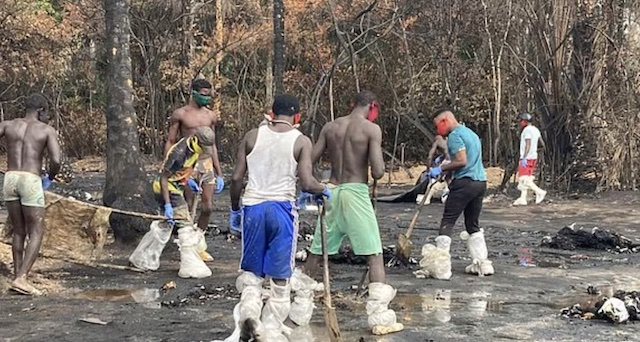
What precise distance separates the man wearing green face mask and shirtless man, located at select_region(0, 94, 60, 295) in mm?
1476

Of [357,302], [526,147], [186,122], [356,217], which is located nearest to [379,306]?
[356,217]

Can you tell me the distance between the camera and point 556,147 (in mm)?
19656

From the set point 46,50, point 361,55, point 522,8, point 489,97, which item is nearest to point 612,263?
point 522,8

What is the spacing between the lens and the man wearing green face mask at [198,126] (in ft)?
30.3

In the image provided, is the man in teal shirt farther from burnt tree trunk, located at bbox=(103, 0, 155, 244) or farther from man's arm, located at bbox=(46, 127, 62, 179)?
man's arm, located at bbox=(46, 127, 62, 179)

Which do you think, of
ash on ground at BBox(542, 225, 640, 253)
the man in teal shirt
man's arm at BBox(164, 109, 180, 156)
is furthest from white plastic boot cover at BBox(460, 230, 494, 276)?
man's arm at BBox(164, 109, 180, 156)

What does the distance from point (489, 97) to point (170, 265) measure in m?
19.1

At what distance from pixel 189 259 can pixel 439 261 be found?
2.62 meters

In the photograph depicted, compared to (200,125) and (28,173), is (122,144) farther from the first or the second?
(28,173)

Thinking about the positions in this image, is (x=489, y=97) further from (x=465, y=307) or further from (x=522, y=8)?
(x=465, y=307)

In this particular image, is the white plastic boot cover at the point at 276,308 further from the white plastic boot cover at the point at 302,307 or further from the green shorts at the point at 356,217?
the green shorts at the point at 356,217

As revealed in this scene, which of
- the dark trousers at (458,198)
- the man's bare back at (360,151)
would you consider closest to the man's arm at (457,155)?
the dark trousers at (458,198)

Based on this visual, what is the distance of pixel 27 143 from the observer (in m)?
8.01

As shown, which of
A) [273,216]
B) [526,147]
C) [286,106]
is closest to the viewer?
[273,216]
